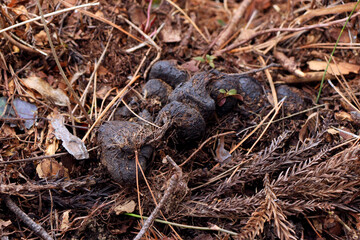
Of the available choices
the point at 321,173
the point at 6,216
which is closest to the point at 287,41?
the point at 321,173

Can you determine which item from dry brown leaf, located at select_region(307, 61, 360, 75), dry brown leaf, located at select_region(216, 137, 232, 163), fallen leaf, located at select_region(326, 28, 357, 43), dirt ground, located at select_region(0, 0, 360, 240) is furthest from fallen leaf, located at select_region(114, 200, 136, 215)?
fallen leaf, located at select_region(326, 28, 357, 43)

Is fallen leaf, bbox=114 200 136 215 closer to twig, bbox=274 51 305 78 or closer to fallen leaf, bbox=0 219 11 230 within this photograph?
fallen leaf, bbox=0 219 11 230

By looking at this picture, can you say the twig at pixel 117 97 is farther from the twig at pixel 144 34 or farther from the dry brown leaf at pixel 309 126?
the dry brown leaf at pixel 309 126

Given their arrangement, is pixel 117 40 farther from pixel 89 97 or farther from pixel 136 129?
pixel 136 129

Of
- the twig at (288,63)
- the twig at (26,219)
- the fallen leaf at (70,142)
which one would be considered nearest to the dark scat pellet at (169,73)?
the fallen leaf at (70,142)

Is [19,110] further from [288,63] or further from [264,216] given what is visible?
[288,63]

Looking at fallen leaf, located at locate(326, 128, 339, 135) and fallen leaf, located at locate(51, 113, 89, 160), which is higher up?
fallen leaf, located at locate(51, 113, 89, 160)

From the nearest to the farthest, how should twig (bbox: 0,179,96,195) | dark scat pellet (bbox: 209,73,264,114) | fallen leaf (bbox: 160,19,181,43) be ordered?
1. twig (bbox: 0,179,96,195)
2. dark scat pellet (bbox: 209,73,264,114)
3. fallen leaf (bbox: 160,19,181,43)
